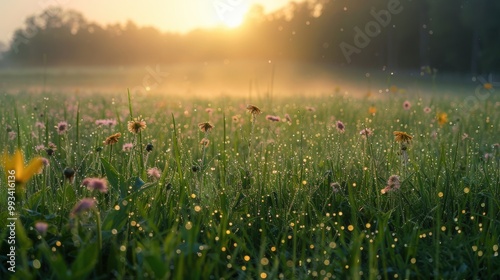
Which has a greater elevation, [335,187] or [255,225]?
[335,187]

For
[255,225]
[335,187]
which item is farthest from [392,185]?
[255,225]

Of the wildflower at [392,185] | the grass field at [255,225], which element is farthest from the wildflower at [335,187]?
the wildflower at [392,185]

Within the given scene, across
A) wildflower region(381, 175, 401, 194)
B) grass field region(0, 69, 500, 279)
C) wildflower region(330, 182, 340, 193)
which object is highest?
wildflower region(381, 175, 401, 194)

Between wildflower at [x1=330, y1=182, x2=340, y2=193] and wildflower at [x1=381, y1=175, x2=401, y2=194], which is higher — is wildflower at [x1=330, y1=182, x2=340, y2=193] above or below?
below

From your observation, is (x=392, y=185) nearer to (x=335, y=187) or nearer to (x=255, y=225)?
(x=335, y=187)

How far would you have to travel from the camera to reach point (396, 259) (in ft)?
5.63

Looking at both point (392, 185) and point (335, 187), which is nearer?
point (392, 185)

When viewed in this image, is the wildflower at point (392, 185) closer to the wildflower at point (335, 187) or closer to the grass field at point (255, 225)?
the grass field at point (255, 225)

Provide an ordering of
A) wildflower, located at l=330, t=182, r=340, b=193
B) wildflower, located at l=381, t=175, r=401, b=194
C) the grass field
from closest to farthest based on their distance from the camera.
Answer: the grass field, wildflower, located at l=381, t=175, r=401, b=194, wildflower, located at l=330, t=182, r=340, b=193

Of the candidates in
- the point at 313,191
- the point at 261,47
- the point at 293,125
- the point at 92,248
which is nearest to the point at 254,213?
the point at 313,191

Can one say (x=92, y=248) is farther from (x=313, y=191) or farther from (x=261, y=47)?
(x=261, y=47)

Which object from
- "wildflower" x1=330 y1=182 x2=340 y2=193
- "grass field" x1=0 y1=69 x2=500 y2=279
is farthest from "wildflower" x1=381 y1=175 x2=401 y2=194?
"wildflower" x1=330 y1=182 x2=340 y2=193

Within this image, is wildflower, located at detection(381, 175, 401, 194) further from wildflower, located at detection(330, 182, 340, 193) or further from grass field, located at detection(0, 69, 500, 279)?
Result: wildflower, located at detection(330, 182, 340, 193)

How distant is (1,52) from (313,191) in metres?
58.6
